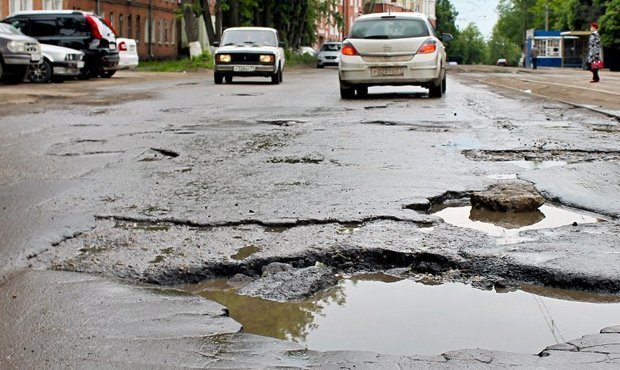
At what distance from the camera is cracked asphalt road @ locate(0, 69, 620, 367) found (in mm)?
4234

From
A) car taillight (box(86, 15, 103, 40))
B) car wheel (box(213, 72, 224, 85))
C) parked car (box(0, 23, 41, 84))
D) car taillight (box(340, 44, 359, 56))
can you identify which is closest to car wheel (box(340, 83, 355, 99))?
car taillight (box(340, 44, 359, 56))

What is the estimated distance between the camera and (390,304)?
3.84 m

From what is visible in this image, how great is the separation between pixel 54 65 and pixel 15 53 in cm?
308

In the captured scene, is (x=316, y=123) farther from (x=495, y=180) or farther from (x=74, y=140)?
(x=495, y=180)

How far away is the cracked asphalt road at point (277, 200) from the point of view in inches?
167

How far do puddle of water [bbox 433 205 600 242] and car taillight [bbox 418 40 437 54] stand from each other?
12.5 meters

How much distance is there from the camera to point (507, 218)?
5703 mm

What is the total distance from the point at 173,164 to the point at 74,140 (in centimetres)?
248

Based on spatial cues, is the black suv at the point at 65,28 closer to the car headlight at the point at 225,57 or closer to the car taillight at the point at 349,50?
the car headlight at the point at 225,57

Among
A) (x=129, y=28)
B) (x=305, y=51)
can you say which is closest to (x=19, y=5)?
(x=129, y=28)

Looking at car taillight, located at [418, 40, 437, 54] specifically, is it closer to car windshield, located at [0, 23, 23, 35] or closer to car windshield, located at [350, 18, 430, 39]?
car windshield, located at [350, 18, 430, 39]

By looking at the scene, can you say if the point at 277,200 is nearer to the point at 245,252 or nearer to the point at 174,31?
the point at 245,252

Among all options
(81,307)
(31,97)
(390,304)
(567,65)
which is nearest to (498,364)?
(390,304)

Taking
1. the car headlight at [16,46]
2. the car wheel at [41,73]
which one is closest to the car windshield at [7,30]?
the car headlight at [16,46]
